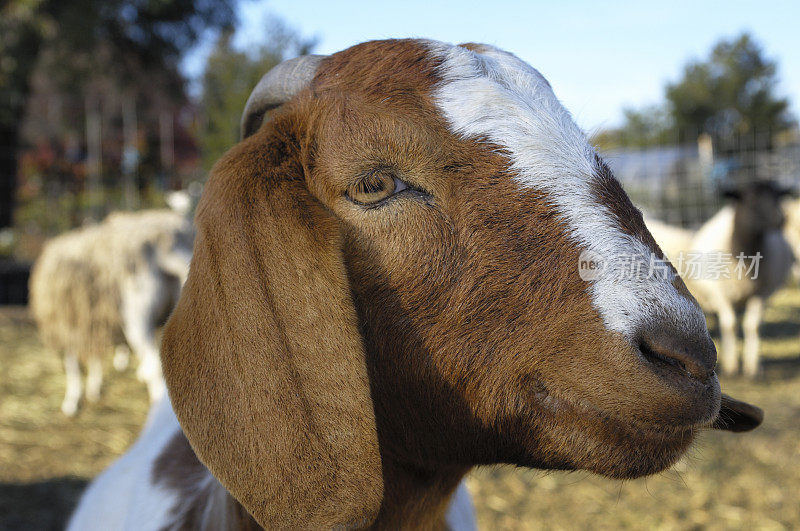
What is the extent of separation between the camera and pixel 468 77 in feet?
4.74

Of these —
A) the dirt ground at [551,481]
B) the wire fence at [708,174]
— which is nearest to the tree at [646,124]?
the wire fence at [708,174]

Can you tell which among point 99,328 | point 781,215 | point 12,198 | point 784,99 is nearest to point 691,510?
point 781,215

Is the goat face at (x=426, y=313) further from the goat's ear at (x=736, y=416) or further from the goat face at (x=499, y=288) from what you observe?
the goat's ear at (x=736, y=416)

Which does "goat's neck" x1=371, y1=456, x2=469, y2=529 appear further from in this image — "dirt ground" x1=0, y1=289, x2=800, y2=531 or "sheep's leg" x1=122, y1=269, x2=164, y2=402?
"sheep's leg" x1=122, y1=269, x2=164, y2=402

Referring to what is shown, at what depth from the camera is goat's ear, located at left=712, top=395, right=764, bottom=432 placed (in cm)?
148

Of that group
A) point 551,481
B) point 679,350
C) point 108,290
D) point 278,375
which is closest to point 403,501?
point 278,375

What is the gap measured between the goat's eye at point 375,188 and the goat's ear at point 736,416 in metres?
0.95

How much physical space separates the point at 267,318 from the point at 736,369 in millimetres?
8460

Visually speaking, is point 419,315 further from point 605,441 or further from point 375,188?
point 605,441

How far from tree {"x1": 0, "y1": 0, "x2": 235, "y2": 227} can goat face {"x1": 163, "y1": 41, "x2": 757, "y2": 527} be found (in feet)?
35.6

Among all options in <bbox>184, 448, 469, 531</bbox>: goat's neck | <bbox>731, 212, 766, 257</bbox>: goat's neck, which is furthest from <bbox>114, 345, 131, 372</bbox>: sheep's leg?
<bbox>731, 212, 766, 257</bbox>: goat's neck

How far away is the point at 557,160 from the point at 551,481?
160 inches

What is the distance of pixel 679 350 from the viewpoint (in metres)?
1.12

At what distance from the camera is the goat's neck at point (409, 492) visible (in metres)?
1.47
